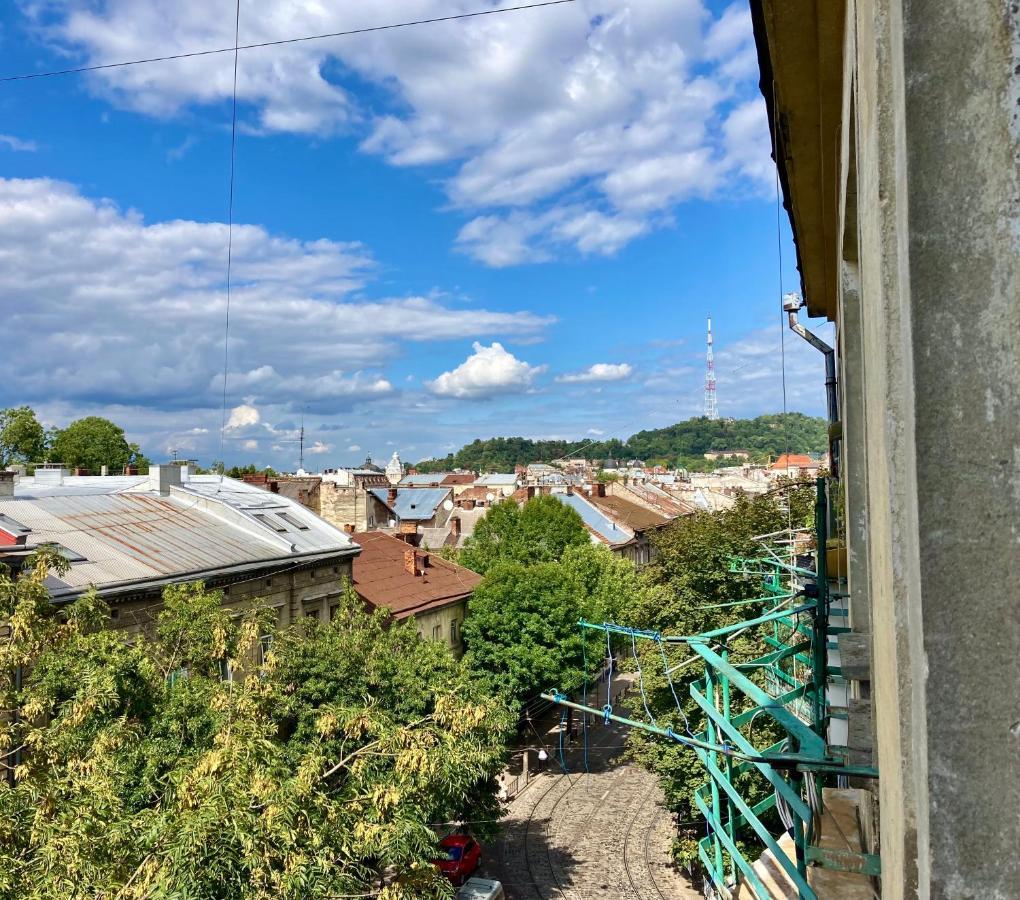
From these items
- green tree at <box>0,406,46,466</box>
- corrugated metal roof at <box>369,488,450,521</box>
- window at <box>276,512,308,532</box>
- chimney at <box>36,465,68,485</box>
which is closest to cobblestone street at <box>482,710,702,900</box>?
window at <box>276,512,308,532</box>

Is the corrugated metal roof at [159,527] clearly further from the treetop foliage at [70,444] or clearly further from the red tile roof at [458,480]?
the red tile roof at [458,480]

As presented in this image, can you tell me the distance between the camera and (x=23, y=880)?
6.78 meters

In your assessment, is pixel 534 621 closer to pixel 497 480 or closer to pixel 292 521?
pixel 292 521

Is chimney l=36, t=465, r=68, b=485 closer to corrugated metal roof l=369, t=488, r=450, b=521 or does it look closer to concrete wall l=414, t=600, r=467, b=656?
concrete wall l=414, t=600, r=467, b=656

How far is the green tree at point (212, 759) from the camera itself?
24.7ft

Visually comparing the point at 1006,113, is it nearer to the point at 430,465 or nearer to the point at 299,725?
the point at 299,725

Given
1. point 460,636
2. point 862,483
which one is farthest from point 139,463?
point 862,483

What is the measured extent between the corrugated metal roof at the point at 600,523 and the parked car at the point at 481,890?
2873 centimetres

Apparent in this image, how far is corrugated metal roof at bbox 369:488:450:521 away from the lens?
62.8 meters

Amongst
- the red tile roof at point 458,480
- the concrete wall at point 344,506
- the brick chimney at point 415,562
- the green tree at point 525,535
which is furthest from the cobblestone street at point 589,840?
the red tile roof at point 458,480

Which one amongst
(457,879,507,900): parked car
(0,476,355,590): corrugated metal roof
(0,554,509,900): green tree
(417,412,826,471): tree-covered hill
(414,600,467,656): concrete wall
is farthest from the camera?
(417,412,826,471): tree-covered hill

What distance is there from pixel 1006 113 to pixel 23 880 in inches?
327

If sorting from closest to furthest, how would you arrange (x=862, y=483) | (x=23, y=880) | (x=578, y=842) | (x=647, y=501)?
(x=862, y=483), (x=23, y=880), (x=578, y=842), (x=647, y=501)

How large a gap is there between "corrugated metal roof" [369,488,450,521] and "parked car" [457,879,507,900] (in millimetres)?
41948
